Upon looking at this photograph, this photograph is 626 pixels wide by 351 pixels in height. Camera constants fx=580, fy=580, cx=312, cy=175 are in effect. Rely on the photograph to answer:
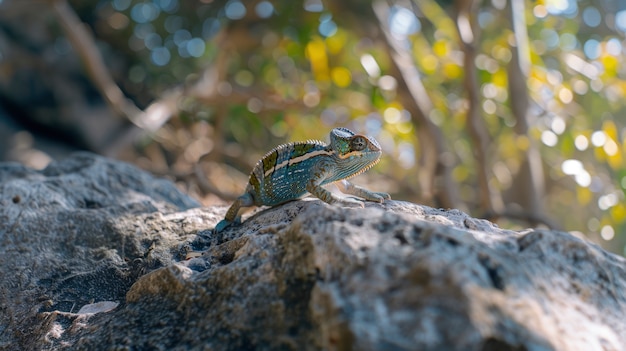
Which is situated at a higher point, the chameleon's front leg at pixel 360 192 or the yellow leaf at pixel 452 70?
the yellow leaf at pixel 452 70

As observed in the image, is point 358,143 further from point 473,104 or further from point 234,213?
point 473,104

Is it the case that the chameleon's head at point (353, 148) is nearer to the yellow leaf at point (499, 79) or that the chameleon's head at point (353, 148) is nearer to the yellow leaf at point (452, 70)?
the yellow leaf at point (452, 70)

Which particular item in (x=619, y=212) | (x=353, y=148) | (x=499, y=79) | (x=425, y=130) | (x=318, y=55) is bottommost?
(x=619, y=212)

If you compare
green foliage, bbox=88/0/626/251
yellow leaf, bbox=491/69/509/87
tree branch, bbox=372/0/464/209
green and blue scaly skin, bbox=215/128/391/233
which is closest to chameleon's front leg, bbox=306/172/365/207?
green and blue scaly skin, bbox=215/128/391/233

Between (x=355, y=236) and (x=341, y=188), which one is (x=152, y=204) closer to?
(x=341, y=188)

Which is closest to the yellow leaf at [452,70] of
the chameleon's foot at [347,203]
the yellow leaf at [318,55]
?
the yellow leaf at [318,55]

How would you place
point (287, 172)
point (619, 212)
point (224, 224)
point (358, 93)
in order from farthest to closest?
point (358, 93) < point (619, 212) < point (287, 172) < point (224, 224)

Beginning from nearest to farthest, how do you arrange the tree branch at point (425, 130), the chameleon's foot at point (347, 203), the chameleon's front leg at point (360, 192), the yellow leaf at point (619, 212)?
the chameleon's foot at point (347, 203) → the chameleon's front leg at point (360, 192) → the yellow leaf at point (619, 212) → the tree branch at point (425, 130)

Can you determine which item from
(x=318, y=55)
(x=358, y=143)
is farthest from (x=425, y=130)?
(x=358, y=143)
